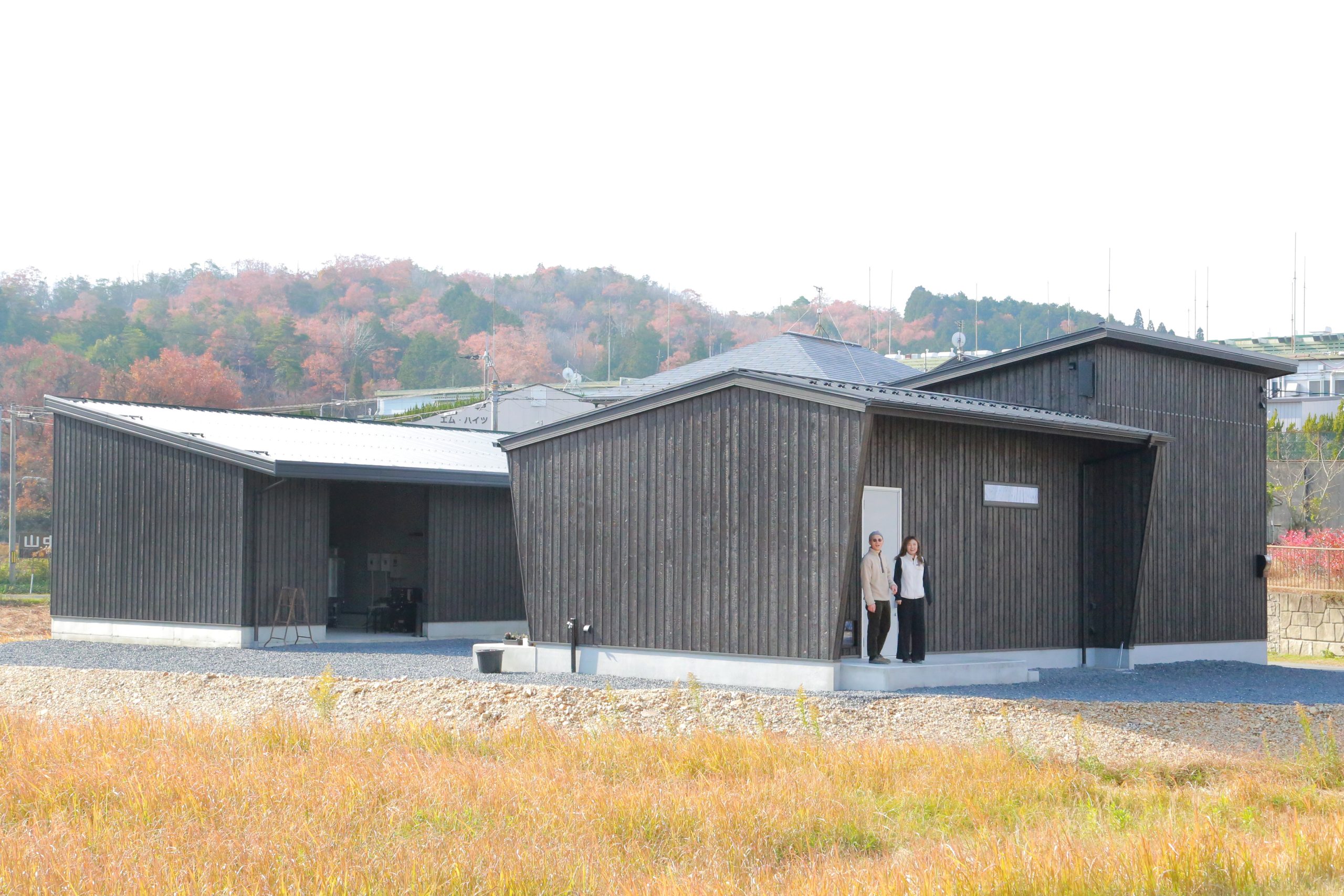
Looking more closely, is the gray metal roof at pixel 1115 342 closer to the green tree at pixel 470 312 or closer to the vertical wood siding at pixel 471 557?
the vertical wood siding at pixel 471 557

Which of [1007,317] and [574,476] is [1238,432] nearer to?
[574,476]

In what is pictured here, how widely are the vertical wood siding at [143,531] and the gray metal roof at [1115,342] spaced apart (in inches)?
381

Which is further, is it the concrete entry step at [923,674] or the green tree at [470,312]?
the green tree at [470,312]

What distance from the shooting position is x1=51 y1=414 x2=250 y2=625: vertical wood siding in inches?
757

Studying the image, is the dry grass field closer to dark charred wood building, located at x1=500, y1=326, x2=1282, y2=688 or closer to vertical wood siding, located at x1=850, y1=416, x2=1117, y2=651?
dark charred wood building, located at x1=500, y1=326, x2=1282, y2=688

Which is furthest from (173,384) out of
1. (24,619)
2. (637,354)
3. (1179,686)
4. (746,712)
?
(1179,686)

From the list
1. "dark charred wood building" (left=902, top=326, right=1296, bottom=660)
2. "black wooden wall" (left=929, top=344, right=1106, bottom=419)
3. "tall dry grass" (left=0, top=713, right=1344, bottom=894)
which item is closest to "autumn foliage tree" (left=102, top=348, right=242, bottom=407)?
Result: "black wooden wall" (left=929, top=344, right=1106, bottom=419)

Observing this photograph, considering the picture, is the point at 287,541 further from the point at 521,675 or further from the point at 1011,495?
the point at 1011,495

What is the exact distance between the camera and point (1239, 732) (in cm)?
1215

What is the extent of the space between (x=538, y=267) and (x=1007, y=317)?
38895mm

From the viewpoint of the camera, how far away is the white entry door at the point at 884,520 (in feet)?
48.2

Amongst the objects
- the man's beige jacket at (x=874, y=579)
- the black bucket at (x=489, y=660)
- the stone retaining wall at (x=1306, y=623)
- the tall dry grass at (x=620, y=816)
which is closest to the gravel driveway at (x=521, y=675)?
the black bucket at (x=489, y=660)

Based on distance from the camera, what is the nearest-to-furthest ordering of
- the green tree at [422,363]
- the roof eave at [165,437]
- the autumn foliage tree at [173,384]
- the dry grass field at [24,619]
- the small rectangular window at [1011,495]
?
the small rectangular window at [1011,495], the roof eave at [165,437], the dry grass field at [24,619], the autumn foliage tree at [173,384], the green tree at [422,363]

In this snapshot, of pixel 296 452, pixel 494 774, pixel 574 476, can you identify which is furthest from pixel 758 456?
pixel 296 452
